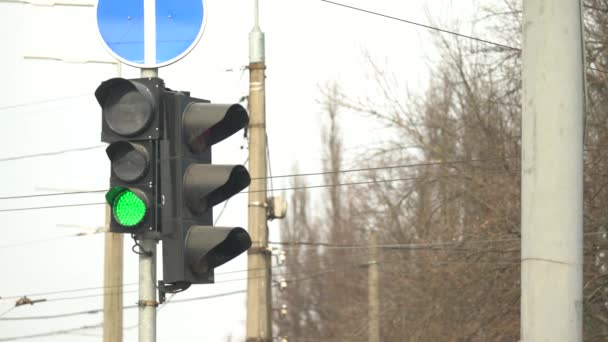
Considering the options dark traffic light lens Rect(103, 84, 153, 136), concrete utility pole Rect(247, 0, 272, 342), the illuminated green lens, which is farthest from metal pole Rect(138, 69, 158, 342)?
concrete utility pole Rect(247, 0, 272, 342)

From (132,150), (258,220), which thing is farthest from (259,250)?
(132,150)

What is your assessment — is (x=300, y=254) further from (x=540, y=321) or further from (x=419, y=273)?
(x=540, y=321)

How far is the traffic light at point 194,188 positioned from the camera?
649cm

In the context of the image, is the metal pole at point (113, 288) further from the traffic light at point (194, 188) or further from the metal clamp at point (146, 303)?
the metal clamp at point (146, 303)

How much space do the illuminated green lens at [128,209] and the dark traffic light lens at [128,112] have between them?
13.3 inches

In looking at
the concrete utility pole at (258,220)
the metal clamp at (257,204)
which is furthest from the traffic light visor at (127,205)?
the metal clamp at (257,204)

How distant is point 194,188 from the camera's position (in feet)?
21.5

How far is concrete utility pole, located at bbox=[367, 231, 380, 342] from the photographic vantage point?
2484cm

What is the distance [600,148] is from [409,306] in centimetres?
661

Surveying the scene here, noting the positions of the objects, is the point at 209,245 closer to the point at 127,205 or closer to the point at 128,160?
the point at 127,205

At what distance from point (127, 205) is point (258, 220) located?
458 inches

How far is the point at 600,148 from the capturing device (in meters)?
18.4

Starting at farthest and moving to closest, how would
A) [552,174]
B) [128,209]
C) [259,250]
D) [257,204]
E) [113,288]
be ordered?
[113,288], [257,204], [259,250], [128,209], [552,174]

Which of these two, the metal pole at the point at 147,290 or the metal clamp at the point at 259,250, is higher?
the metal pole at the point at 147,290
